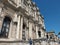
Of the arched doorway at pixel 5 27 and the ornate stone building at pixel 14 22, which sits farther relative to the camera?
the ornate stone building at pixel 14 22

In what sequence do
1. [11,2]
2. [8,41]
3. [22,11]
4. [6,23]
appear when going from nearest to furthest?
[8,41] → [6,23] → [11,2] → [22,11]

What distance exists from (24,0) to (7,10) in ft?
20.6

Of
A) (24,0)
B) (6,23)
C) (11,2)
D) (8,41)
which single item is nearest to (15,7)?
(11,2)

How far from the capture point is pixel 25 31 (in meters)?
19.0

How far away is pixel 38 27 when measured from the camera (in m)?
24.1

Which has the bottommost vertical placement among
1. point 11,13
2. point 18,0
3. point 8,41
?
point 8,41

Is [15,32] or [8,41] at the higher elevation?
[15,32]

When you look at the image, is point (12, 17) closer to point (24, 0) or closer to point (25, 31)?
point (25, 31)

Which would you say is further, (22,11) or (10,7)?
(22,11)

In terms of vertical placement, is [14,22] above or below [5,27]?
above

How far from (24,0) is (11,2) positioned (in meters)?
4.75

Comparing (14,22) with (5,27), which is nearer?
(5,27)

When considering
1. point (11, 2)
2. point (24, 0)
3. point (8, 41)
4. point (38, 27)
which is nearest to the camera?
point (8, 41)

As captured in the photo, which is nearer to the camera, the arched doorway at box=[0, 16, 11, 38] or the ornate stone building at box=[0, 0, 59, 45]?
the arched doorway at box=[0, 16, 11, 38]
